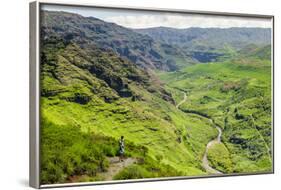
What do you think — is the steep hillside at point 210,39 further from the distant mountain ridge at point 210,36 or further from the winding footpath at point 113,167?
the winding footpath at point 113,167

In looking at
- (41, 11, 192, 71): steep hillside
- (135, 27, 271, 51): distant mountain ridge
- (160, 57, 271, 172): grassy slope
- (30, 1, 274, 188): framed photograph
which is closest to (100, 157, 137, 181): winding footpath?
(30, 1, 274, 188): framed photograph

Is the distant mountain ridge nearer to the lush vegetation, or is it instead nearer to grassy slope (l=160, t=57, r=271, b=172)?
the lush vegetation

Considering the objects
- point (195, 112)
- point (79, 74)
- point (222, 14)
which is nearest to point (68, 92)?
point (79, 74)

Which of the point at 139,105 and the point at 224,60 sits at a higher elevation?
the point at 224,60

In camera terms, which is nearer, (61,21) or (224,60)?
(61,21)

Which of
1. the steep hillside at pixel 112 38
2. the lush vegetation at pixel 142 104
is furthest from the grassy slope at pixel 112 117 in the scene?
the steep hillside at pixel 112 38

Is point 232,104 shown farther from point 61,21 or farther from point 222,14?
point 61,21

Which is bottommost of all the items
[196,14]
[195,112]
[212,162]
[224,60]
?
[212,162]
